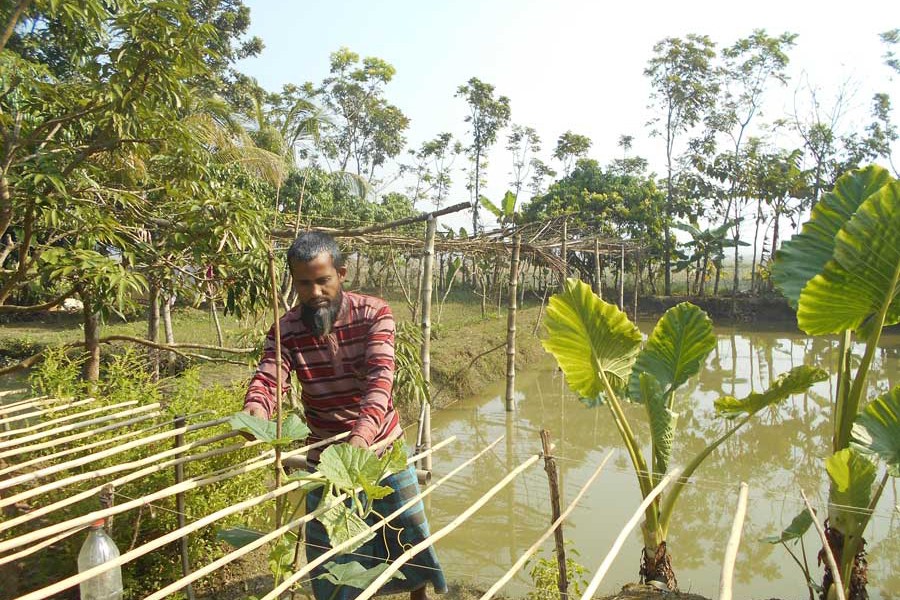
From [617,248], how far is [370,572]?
14290 millimetres

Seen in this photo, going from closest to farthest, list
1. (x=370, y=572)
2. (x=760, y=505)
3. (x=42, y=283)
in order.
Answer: (x=370, y=572), (x=42, y=283), (x=760, y=505)

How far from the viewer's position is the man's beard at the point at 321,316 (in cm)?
212

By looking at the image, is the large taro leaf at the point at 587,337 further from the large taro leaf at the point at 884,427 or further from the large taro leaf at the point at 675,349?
the large taro leaf at the point at 884,427

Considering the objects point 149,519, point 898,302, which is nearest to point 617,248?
point 898,302

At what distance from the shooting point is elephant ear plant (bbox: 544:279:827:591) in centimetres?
338

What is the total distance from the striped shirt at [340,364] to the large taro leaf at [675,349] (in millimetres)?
1867

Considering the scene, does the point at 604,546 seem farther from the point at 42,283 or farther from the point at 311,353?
the point at 42,283

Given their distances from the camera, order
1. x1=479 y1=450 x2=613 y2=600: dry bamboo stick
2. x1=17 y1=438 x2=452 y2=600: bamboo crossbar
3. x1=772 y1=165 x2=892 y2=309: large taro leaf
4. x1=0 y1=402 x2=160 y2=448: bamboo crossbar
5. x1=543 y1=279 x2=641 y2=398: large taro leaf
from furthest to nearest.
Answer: x1=543 y1=279 x2=641 y2=398: large taro leaf
x1=772 y1=165 x2=892 y2=309: large taro leaf
x1=0 y1=402 x2=160 y2=448: bamboo crossbar
x1=479 y1=450 x2=613 y2=600: dry bamboo stick
x1=17 y1=438 x2=452 y2=600: bamboo crossbar

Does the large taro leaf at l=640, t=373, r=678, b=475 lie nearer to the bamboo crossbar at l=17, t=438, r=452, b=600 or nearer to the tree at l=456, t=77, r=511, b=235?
the bamboo crossbar at l=17, t=438, r=452, b=600

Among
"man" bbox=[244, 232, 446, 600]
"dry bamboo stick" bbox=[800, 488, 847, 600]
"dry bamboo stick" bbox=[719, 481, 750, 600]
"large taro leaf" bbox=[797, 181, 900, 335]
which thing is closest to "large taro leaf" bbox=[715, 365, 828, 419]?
"large taro leaf" bbox=[797, 181, 900, 335]

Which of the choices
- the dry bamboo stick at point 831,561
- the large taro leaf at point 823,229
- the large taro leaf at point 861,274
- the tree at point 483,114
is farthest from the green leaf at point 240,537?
the tree at point 483,114

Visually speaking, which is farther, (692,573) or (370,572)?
(692,573)

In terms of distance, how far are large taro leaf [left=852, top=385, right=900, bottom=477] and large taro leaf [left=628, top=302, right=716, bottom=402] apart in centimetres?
83

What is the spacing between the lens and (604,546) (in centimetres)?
462
